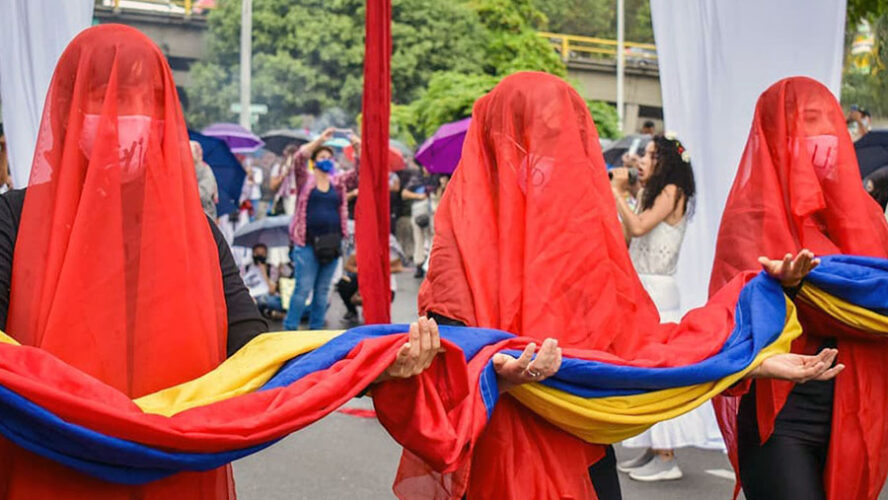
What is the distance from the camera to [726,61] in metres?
5.18

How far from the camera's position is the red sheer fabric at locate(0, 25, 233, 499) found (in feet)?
7.07

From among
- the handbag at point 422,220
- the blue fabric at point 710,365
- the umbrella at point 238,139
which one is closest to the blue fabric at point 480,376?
the blue fabric at point 710,365

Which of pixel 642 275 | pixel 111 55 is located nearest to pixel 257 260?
pixel 642 275

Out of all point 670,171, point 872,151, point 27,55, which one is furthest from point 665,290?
point 872,151

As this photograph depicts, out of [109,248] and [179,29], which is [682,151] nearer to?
[109,248]

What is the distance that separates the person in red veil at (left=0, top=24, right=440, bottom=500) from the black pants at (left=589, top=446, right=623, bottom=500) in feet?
3.87

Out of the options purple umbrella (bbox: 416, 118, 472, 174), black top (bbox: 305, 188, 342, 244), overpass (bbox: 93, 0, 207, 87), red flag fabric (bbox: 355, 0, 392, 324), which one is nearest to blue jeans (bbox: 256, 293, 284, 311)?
black top (bbox: 305, 188, 342, 244)

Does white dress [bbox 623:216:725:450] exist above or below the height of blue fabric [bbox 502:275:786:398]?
below

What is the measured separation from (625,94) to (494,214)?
34997 millimetres

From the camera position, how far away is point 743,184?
3625mm

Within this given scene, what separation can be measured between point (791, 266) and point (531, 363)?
0.97 m

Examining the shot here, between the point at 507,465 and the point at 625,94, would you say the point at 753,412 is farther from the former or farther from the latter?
the point at 625,94

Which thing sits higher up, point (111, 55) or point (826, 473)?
point (111, 55)

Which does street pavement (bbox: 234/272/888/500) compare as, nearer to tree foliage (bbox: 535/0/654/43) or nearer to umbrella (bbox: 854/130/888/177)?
umbrella (bbox: 854/130/888/177)
